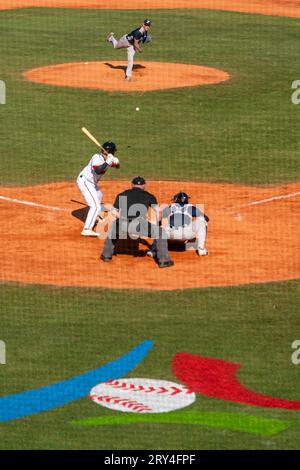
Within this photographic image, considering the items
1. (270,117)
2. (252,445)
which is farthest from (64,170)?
(252,445)

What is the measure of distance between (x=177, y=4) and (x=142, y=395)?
36.3m

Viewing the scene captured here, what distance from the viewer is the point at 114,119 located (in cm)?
3412

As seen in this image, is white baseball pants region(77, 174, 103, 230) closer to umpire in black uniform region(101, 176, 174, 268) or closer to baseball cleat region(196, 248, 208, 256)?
umpire in black uniform region(101, 176, 174, 268)

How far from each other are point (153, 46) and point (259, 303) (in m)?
23.6

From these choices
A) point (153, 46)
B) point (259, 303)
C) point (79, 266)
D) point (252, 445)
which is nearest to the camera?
point (252, 445)

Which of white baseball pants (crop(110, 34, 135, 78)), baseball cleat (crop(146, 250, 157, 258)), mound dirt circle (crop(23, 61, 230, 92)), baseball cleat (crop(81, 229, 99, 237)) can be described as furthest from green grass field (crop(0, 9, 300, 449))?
baseball cleat (crop(81, 229, 99, 237))

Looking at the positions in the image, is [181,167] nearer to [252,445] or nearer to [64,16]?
[252,445]

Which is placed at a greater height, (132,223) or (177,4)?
(177,4)

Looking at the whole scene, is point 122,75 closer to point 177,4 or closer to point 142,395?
point 177,4

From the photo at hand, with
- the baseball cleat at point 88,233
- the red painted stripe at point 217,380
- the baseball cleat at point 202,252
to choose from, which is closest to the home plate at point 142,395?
the red painted stripe at point 217,380

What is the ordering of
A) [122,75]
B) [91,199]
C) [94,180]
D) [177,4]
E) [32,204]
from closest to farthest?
[91,199] < [94,180] < [32,204] < [122,75] < [177,4]

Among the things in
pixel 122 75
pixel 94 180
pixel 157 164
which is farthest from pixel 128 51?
pixel 94 180

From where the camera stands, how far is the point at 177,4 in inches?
2024

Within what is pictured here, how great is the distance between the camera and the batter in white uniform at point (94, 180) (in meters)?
23.4
